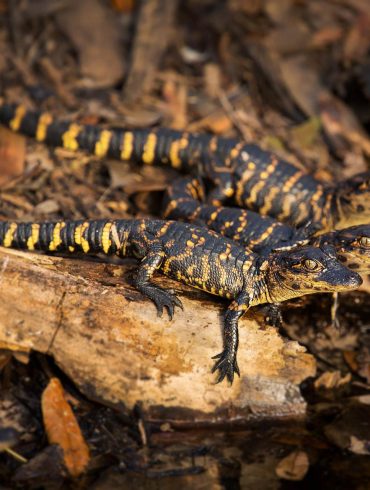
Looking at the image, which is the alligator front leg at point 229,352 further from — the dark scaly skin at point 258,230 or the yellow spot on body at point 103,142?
the yellow spot on body at point 103,142

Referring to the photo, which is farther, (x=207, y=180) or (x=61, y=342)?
(x=207, y=180)

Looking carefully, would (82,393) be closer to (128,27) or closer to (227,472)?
(227,472)

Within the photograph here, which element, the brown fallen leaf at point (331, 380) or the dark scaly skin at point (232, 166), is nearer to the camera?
the brown fallen leaf at point (331, 380)

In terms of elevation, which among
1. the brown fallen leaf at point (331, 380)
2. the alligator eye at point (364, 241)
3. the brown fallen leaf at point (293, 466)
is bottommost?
the brown fallen leaf at point (331, 380)

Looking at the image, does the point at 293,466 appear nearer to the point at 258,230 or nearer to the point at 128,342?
the point at 128,342

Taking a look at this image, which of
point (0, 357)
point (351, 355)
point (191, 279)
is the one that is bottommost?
point (351, 355)

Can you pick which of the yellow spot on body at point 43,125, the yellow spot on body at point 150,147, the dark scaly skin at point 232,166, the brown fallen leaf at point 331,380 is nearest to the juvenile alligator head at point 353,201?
the dark scaly skin at point 232,166

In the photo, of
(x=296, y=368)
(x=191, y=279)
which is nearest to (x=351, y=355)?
(x=296, y=368)
